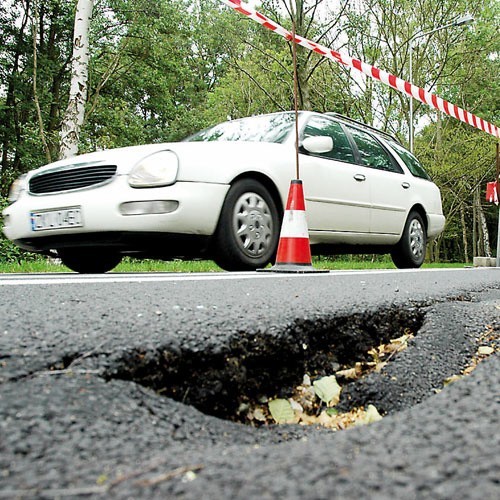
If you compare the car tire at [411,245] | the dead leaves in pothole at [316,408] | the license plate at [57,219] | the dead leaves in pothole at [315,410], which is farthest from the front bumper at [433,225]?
the dead leaves in pothole at [315,410]

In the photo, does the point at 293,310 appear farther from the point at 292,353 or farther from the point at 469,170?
the point at 469,170

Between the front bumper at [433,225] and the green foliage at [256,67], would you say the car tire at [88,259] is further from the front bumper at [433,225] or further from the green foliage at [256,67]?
the green foliage at [256,67]

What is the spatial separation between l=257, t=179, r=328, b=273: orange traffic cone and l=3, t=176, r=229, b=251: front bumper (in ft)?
1.80

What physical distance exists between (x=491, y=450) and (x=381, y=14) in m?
18.5

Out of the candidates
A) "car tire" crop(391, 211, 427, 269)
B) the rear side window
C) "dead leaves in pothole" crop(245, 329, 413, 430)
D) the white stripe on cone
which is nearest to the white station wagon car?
the white stripe on cone

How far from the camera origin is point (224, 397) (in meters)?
1.32

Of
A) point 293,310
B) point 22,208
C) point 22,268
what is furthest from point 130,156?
point 22,268

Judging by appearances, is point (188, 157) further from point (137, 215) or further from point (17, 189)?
point (17, 189)

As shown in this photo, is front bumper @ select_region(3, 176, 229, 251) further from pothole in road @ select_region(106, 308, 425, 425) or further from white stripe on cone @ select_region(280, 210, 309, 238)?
pothole in road @ select_region(106, 308, 425, 425)

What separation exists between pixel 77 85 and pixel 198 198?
23.0ft

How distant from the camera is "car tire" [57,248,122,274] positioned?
4.90m

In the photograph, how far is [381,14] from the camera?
17.3m

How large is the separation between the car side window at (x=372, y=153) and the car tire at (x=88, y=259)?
107 inches

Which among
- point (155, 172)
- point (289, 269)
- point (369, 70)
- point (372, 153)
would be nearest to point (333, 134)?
point (372, 153)
